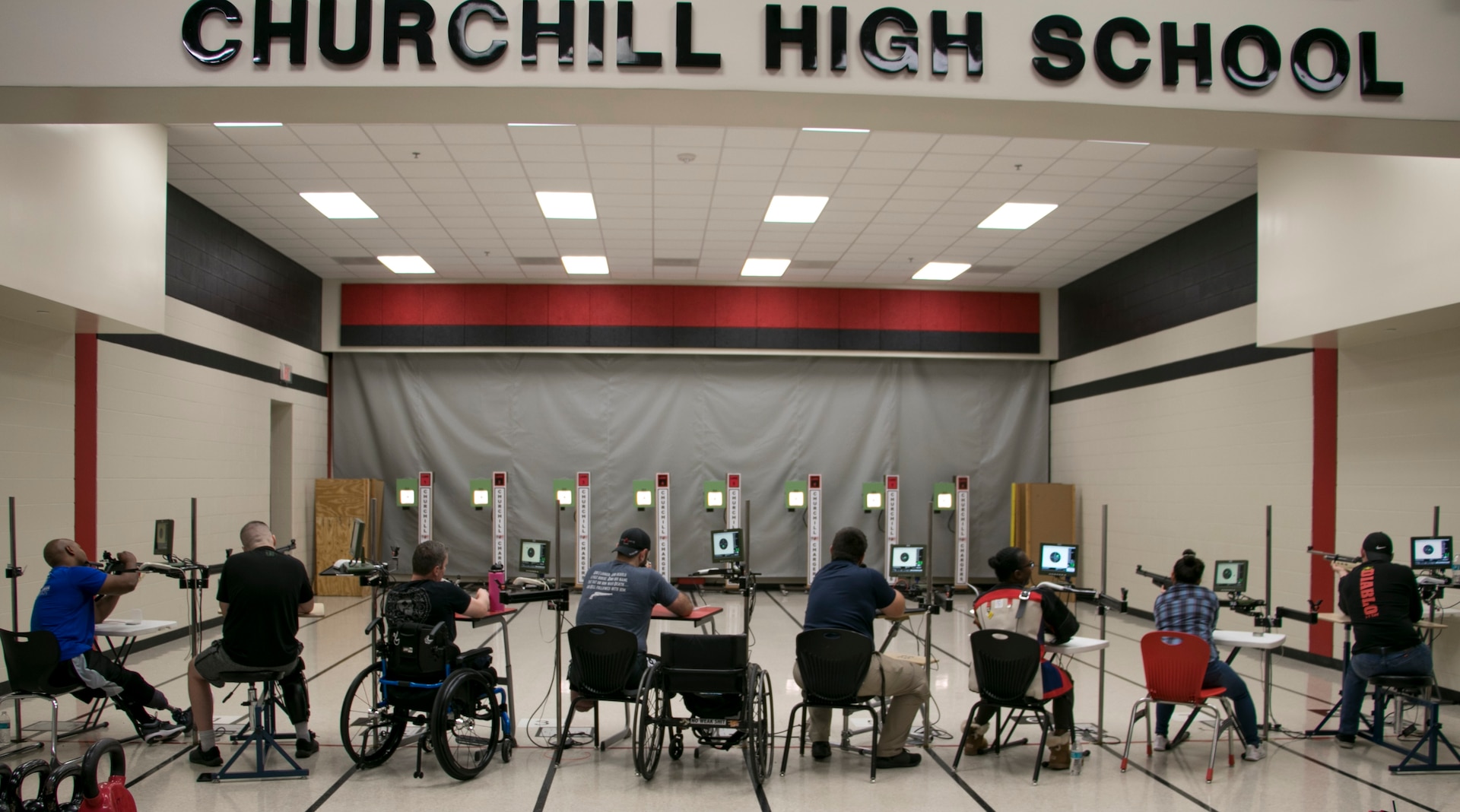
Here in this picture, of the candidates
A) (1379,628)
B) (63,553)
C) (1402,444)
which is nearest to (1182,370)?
(1402,444)

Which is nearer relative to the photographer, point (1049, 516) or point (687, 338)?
point (1049, 516)

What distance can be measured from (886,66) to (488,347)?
965 cm

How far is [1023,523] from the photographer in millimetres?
12055

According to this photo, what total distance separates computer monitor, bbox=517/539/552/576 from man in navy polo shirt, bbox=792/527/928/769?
344cm

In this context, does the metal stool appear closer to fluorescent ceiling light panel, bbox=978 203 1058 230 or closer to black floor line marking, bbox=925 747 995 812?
black floor line marking, bbox=925 747 995 812

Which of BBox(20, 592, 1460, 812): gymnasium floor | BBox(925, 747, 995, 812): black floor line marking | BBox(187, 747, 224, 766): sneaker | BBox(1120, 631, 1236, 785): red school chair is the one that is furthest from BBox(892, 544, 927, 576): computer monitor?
BBox(187, 747, 224, 766): sneaker

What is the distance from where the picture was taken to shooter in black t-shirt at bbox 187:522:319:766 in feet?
14.6

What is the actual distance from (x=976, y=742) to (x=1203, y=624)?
1.35 metres

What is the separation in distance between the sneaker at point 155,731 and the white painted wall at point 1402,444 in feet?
26.5

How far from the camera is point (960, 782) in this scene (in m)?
4.49

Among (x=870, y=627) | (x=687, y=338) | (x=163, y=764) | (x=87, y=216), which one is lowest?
(x=163, y=764)

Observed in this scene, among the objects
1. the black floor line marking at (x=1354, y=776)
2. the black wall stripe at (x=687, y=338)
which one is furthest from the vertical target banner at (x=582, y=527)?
the black floor line marking at (x=1354, y=776)

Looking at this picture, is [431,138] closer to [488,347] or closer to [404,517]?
[488,347]

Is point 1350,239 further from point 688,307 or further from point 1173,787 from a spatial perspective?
point 688,307
